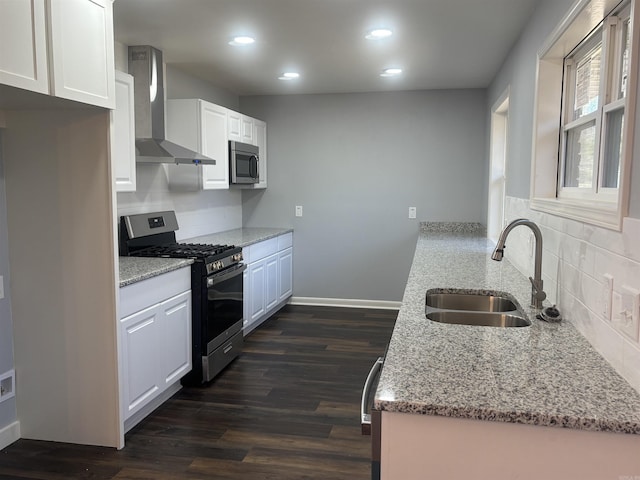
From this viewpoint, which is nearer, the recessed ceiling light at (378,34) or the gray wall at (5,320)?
the gray wall at (5,320)

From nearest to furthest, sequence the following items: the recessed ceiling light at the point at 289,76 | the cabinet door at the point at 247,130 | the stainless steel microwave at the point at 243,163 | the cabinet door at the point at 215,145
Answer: the cabinet door at the point at 215,145 < the recessed ceiling light at the point at 289,76 < the stainless steel microwave at the point at 243,163 < the cabinet door at the point at 247,130

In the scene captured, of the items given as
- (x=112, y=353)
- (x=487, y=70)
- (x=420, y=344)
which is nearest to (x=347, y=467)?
(x=420, y=344)

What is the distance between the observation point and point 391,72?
15.1ft

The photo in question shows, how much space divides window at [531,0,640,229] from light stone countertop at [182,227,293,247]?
2.61m

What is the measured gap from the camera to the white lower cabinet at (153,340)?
2766 mm

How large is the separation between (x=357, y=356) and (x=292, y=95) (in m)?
3.09

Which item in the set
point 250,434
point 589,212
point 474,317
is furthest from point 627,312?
point 250,434

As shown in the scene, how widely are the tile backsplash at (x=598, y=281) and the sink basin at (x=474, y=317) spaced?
0.22 metres

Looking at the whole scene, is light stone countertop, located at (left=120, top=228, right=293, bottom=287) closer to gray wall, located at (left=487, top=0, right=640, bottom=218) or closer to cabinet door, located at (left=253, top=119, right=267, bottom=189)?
cabinet door, located at (left=253, top=119, right=267, bottom=189)

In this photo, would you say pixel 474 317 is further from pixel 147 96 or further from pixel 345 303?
pixel 345 303

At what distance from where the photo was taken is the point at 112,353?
2.66m

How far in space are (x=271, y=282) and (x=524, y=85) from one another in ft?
9.99

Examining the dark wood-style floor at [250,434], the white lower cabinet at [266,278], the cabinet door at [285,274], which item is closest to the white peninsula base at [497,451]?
the dark wood-style floor at [250,434]

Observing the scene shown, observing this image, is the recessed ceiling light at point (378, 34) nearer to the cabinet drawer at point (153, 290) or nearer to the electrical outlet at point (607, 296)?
the cabinet drawer at point (153, 290)
